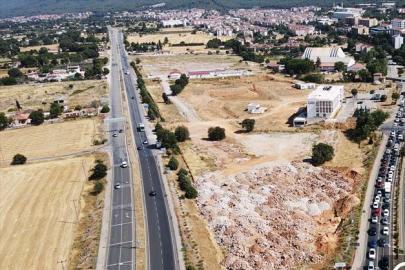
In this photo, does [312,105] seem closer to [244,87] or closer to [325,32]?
[244,87]

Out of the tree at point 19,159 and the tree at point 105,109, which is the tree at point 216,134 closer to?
the tree at point 19,159

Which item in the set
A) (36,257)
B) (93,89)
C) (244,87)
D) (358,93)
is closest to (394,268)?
(36,257)

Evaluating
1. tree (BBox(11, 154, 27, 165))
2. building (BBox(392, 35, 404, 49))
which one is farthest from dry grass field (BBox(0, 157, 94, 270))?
building (BBox(392, 35, 404, 49))

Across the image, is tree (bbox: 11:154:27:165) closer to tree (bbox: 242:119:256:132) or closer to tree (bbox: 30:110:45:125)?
tree (bbox: 30:110:45:125)

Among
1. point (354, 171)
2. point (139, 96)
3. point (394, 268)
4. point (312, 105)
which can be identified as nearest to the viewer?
point (394, 268)

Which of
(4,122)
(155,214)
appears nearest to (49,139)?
(4,122)

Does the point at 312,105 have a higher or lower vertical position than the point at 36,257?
higher
